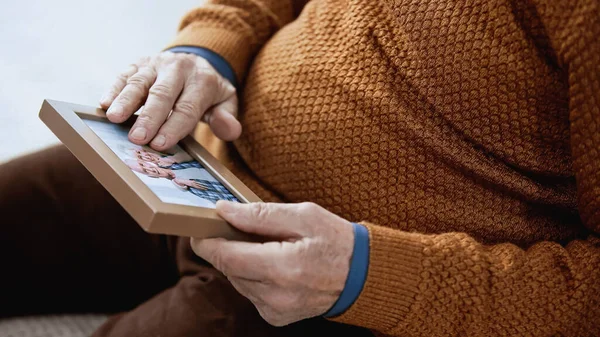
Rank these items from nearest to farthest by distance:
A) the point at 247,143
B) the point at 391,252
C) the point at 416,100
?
1. the point at 391,252
2. the point at 416,100
3. the point at 247,143

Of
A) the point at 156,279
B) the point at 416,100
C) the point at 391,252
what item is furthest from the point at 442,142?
the point at 156,279

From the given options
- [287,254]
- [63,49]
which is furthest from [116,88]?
[63,49]

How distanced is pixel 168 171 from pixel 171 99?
5.3 inches

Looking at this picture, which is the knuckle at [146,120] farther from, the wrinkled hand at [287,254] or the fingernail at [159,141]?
the wrinkled hand at [287,254]

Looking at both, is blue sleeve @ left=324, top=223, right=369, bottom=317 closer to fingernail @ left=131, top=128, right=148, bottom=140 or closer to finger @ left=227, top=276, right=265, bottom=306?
finger @ left=227, top=276, right=265, bottom=306

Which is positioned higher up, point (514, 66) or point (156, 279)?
point (514, 66)

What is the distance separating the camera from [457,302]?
24.7 inches

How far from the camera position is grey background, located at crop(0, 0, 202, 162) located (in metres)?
1.12

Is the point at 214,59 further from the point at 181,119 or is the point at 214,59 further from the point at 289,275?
the point at 289,275

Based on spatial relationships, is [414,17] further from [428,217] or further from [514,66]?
[428,217]

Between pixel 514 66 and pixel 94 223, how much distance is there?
55 centimetres

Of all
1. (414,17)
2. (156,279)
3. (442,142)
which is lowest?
(156,279)

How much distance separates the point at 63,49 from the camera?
130 cm

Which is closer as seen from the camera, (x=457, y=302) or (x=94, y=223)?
(x=457, y=302)
